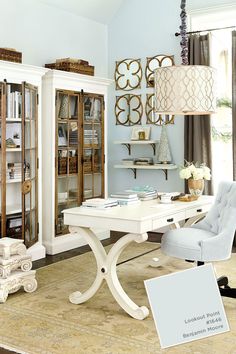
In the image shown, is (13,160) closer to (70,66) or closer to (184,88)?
(70,66)

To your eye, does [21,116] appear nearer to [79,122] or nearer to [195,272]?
[79,122]

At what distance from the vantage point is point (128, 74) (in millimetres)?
6680

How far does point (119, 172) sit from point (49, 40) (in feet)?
6.67

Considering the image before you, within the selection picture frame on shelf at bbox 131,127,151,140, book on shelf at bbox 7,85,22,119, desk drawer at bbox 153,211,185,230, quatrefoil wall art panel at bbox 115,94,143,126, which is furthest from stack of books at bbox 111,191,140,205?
quatrefoil wall art panel at bbox 115,94,143,126

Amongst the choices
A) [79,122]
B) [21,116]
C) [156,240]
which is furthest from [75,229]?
[156,240]

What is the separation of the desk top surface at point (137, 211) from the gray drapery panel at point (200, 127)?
1806 millimetres

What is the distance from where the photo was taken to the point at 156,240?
625cm

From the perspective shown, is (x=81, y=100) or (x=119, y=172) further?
(x=119, y=172)

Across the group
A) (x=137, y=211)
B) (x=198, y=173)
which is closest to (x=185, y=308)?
(x=137, y=211)

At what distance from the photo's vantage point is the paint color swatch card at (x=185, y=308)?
0.98m

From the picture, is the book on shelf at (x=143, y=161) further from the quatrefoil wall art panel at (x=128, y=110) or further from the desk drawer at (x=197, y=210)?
the desk drawer at (x=197, y=210)

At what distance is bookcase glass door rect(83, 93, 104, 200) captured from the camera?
5883mm

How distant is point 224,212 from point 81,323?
1.45 m

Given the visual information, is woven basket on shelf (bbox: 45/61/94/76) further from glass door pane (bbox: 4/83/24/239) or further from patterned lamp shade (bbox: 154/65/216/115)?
patterned lamp shade (bbox: 154/65/216/115)
